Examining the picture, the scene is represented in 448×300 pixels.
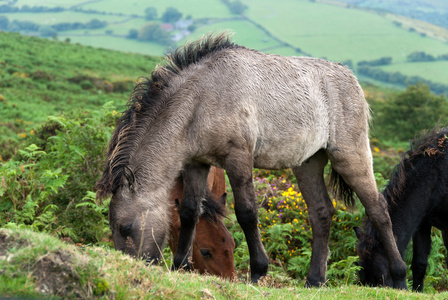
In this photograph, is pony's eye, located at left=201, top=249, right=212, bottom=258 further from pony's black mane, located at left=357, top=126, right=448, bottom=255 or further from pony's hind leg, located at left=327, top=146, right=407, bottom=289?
pony's black mane, located at left=357, top=126, right=448, bottom=255

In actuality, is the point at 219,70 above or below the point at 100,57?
above

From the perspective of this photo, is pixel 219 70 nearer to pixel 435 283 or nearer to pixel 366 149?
pixel 366 149

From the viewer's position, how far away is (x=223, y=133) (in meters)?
5.84

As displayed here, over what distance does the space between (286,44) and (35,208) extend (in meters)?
85.8

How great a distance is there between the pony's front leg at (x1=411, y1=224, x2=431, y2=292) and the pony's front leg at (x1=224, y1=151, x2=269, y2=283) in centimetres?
390

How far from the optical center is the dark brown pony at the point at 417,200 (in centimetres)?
778

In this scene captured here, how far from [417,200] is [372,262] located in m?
1.40

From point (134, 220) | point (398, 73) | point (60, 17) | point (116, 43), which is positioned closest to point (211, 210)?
point (134, 220)

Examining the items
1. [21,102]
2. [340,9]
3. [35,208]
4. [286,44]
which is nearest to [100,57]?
[21,102]

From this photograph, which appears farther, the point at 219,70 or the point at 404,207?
the point at 404,207

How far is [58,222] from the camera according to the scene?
8766 millimetres

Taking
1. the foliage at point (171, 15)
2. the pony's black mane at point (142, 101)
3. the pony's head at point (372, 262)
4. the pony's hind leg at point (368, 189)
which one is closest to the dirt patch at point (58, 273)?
the pony's black mane at point (142, 101)

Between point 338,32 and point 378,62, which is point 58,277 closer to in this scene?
point 378,62

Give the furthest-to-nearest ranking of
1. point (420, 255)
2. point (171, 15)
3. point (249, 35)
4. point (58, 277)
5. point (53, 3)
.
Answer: point (171, 15) → point (53, 3) → point (249, 35) → point (420, 255) → point (58, 277)
